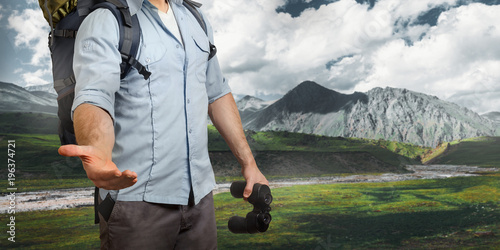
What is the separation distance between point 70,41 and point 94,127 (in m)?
0.38

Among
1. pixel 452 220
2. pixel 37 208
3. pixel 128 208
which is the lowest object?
pixel 452 220

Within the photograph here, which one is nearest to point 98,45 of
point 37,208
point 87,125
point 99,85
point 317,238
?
point 99,85

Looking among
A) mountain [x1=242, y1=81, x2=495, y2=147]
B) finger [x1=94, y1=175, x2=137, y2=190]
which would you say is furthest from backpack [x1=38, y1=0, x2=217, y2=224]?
mountain [x1=242, y1=81, x2=495, y2=147]

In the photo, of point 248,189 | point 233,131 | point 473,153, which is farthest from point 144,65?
point 473,153

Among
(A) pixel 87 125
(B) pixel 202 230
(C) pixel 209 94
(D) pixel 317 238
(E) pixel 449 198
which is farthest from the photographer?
(E) pixel 449 198

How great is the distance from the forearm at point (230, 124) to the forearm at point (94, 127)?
61 centimetres

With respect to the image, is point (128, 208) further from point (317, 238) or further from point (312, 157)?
point (312, 157)

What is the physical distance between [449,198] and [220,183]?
30.7 ft

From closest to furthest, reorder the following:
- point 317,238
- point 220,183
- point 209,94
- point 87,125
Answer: point 87,125
point 209,94
point 317,238
point 220,183

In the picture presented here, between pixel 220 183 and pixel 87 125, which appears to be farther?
pixel 220 183

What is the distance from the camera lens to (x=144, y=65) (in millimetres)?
1187

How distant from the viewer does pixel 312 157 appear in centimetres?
2458

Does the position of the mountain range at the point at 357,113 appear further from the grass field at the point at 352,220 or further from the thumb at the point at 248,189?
the thumb at the point at 248,189

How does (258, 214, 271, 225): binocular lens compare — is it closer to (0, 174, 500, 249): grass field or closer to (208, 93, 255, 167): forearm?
(208, 93, 255, 167): forearm
